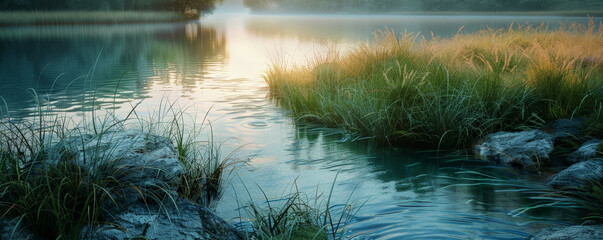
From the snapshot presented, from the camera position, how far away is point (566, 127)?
197 inches

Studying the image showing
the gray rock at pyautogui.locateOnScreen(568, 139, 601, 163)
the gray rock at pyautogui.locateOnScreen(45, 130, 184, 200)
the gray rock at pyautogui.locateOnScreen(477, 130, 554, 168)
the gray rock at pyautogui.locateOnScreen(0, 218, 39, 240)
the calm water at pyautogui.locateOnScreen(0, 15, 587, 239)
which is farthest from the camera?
the gray rock at pyautogui.locateOnScreen(477, 130, 554, 168)

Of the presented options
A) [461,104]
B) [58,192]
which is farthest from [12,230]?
[461,104]

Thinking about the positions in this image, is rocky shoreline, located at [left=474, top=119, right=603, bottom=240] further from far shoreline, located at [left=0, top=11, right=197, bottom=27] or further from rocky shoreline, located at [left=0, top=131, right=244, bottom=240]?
far shoreline, located at [left=0, top=11, right=197, bottom=27]

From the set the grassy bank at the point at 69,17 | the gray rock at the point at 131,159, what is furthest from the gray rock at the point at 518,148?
the grassy bank at the point at 69,17

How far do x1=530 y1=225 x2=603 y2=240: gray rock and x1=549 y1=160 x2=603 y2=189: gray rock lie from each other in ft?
3.10

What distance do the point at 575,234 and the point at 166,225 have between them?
7.93ft

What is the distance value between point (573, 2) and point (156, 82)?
6702 centimetres

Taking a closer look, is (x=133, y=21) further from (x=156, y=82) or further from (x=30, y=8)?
(x=156, y=82)

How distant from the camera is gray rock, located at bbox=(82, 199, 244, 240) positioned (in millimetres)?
2584

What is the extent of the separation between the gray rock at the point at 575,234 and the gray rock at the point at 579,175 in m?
0.94

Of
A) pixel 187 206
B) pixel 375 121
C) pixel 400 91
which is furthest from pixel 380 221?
pixel 400 91

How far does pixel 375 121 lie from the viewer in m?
5.31

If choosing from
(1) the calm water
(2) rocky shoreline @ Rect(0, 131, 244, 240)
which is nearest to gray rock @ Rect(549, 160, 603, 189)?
(1) the calm water

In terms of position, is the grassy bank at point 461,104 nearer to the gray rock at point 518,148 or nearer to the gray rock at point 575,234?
the gray rock at point 518,148
